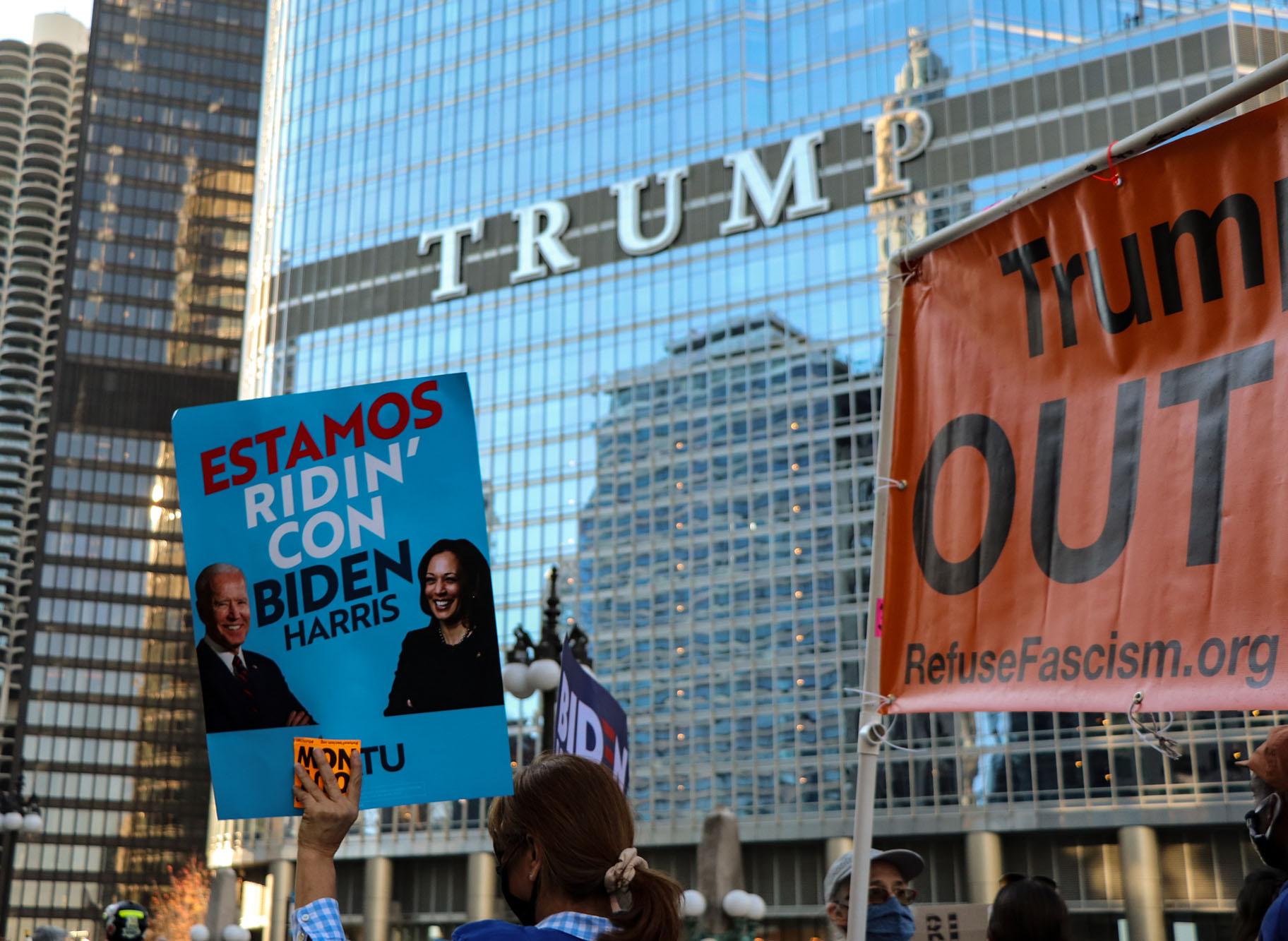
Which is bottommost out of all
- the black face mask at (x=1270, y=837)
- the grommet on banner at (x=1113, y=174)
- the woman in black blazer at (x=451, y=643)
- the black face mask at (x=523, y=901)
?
the black face mask at (x=523, y=901)

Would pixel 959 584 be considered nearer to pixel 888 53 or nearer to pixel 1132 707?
pixel 1132 707

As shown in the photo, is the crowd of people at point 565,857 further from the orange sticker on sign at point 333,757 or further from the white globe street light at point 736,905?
the white globe street light at point 736,905

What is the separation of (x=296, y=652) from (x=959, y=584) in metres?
2.02

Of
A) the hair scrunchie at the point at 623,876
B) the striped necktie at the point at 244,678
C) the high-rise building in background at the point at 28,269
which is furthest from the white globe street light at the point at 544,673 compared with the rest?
the high-rise building in background at the point at 28,269

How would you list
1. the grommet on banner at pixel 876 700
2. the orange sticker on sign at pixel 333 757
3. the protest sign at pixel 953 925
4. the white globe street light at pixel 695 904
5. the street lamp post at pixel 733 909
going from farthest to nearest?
the white globe street light at pixel 695 904
the street lamp post at pixel 733 909
the protest sign at pixel 953 925
the grommet on banner at pixel 876 700
the orange sticker on sign at pixel 333 757

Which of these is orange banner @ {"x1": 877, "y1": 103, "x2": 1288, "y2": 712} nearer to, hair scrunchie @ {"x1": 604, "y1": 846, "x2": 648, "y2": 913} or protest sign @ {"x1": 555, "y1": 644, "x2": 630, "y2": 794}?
hair scrunchie @ {"x1": 604, "y1": 846, "x2": 648, "y2": 913}

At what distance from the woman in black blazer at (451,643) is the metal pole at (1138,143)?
5.95 feet

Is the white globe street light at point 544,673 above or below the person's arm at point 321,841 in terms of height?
above

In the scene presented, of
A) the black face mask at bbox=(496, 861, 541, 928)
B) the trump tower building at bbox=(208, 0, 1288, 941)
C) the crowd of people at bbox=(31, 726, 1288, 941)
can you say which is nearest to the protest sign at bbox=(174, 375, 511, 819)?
the crowd of people at bbox=(31, 726, 1288, 941)

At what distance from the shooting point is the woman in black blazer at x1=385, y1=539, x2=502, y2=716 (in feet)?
15.0

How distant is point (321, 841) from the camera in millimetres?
3688

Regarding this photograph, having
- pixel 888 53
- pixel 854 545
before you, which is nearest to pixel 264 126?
pixel 888 53

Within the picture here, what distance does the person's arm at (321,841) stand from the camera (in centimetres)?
352

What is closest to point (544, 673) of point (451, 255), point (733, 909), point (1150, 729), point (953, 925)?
point (953, 925)
